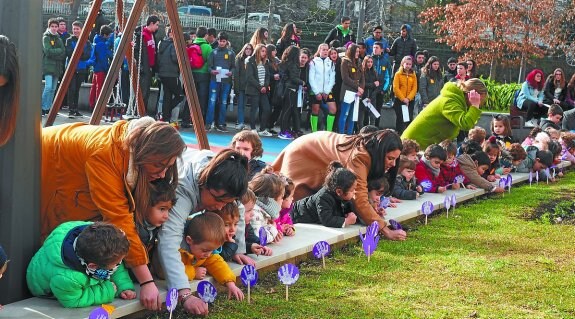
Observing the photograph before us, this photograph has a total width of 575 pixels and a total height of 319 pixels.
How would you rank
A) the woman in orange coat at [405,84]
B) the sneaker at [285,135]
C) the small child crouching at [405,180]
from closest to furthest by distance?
the small child crouching at [405,180]
the sneaker at [285,135]
the woman in orange coat at [405,84]

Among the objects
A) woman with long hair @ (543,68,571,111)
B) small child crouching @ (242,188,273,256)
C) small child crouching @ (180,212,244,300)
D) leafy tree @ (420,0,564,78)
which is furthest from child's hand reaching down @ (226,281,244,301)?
leafy tree @ (420,0,564,78)

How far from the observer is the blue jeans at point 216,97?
1631cm

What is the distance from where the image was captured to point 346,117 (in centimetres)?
1634

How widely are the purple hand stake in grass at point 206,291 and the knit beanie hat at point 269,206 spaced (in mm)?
1549

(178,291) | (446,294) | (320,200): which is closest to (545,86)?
(320,200)

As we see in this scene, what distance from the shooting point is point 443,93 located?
11133 mm

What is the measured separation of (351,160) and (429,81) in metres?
10.5

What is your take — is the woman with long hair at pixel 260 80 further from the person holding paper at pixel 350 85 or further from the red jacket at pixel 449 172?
the red jacket at pixel 449 172

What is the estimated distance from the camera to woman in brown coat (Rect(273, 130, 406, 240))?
712 centimetres

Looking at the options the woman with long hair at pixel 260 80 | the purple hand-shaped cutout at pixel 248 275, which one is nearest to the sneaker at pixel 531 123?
the woman with long hair at pixel 260 80

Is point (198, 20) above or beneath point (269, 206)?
above

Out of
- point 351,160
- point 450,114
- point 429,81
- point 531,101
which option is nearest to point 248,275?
point 351,160

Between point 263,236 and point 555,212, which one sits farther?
point 555,212

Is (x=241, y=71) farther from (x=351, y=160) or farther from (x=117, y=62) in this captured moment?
(x=351, y=160)
